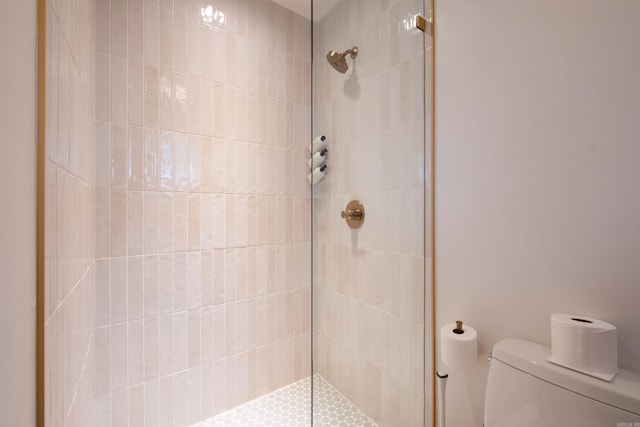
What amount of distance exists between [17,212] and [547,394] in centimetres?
118

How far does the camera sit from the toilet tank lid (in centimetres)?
57

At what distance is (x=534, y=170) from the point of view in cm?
81

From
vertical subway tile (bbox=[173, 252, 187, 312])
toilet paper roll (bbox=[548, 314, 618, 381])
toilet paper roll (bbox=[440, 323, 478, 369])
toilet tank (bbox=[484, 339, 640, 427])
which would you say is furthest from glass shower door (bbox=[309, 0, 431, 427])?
vertical subway tile (bbox=[173, 252, 187, 312])

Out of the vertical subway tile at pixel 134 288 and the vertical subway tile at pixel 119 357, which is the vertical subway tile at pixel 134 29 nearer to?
the vertical subway tile at pixel 134 288

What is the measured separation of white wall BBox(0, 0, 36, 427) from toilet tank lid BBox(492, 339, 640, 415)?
1067 millimetres

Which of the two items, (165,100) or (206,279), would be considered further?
(206,279)

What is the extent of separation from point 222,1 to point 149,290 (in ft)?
5.16

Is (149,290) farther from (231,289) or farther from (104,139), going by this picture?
(104,139)

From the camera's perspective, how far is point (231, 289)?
1.49 meters

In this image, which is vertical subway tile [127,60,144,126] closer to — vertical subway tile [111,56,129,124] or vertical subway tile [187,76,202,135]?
vertical subway tile [111,56,129,124]

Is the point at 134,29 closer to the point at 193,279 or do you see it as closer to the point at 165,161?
the point at 165,161

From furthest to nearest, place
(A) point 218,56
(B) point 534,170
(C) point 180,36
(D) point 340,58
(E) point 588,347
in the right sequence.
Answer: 1. (A) point 218,56
2. (C) point 180,36
3. (D) point 340,58
4. (B) point 534,170
5. (E) point 588,347

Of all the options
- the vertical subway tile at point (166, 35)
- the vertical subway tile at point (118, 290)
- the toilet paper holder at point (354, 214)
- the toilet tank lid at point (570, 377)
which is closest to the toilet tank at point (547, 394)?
the toilet tank lid at point (570, 377)

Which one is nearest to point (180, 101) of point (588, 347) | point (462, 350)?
point (462, 350)
